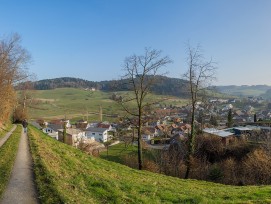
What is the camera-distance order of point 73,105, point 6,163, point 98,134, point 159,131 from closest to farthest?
point 6,163, point 98,134, point 159,131, point 73,105

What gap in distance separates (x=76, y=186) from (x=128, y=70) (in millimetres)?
11170

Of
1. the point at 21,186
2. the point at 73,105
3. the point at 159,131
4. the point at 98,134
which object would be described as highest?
the point at 21,186

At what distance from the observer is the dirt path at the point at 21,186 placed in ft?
26.5

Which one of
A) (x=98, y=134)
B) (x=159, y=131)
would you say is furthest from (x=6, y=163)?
(x=159, y=131)

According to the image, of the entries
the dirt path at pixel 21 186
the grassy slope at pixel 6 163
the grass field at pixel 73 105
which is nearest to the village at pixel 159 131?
the grassy slope at pixel 6 163

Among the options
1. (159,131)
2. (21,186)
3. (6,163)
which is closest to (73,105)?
(159,131)

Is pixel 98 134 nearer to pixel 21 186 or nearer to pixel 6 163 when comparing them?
pixel 6 163

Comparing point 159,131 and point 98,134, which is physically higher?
point 159,131

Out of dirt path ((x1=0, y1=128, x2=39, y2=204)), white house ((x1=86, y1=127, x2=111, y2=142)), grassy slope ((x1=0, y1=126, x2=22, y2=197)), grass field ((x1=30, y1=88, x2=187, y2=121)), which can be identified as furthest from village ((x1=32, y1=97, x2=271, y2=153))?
grass field ((x1=30, y1=88, x2=187, y2=121))

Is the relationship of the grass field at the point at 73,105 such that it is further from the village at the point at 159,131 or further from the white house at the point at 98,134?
the village at the point at 159,131

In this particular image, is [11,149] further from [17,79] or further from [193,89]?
[17,79]

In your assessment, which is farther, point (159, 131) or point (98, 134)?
point (159, 131)

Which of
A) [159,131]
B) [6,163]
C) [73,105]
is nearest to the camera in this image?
[6,163]

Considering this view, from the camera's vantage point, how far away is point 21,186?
363 inches
